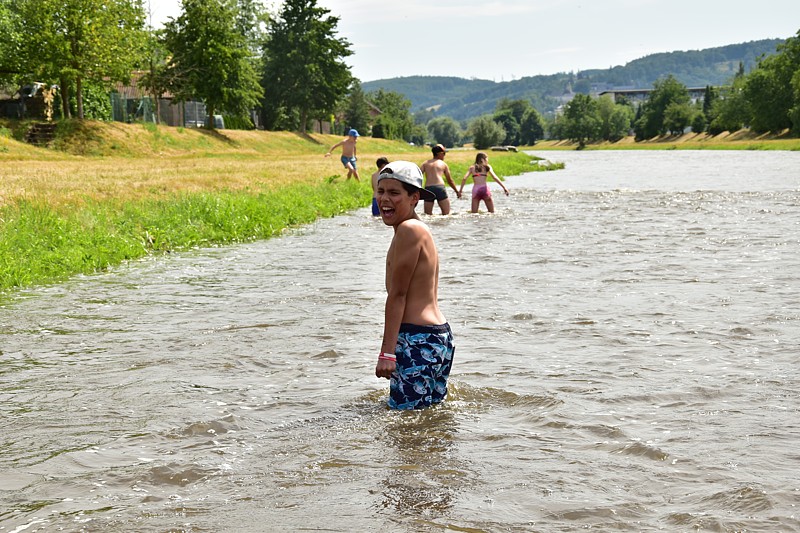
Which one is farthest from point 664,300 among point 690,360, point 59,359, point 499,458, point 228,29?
point 228,29

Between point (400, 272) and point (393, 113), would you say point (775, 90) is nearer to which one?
point (393, 113)

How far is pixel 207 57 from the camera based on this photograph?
69.9 metres

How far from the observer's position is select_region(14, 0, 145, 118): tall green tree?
50.1 meters

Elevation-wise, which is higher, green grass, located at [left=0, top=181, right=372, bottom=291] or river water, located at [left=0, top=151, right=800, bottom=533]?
green grass, located at [left=0, top=181, right=372, bottom=291]

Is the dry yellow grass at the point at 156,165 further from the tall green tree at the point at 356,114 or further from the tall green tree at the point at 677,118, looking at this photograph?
the tall green tree at the point at 677,118

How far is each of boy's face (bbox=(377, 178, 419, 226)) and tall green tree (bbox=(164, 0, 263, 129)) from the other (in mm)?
65437

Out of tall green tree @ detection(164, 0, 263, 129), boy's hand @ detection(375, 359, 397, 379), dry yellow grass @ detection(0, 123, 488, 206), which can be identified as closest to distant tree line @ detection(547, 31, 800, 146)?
dry yellow grass @ detection(0, 123, 488, 206)

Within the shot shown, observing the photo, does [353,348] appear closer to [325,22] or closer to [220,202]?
[220,202]

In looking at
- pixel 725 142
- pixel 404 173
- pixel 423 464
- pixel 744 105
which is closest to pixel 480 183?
pixel 404 173

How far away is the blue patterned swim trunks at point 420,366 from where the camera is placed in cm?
629

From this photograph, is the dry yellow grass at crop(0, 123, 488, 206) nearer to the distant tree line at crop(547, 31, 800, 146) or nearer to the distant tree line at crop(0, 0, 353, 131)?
the distant tree line at crop(0, 0, 353, 131)

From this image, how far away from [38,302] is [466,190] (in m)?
30.0

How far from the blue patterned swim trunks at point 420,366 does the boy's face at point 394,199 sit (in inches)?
29.8

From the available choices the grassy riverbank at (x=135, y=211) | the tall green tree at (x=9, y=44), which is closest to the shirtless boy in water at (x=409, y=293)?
the grassy riverbank at (x=135, y=211)
